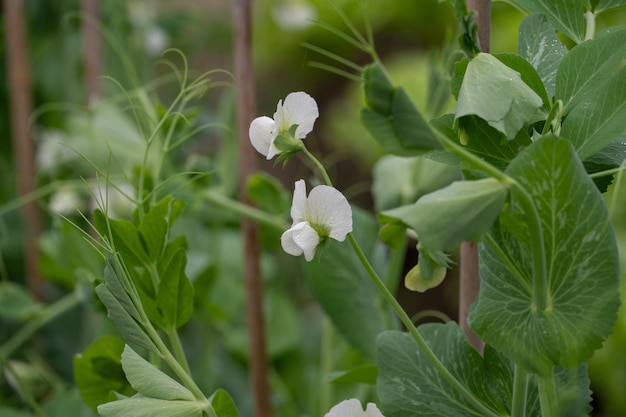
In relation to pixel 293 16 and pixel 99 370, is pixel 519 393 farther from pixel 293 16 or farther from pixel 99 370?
pixel 293 16

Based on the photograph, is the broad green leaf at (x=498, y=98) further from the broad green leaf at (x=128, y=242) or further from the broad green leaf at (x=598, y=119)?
the broad green leaf at (x=128, y=242)

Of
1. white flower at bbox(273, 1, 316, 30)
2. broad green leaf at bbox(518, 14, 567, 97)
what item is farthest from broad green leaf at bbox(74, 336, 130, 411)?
white flower at bbox(273, 1, 316, 30)

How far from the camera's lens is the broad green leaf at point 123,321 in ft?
1.04

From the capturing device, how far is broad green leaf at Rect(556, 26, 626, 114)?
32cm

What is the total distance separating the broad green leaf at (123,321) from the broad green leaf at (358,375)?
4.9 inches

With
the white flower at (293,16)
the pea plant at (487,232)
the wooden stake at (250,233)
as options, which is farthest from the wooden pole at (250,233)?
the white flower at (293,16)

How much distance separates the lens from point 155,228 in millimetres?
377

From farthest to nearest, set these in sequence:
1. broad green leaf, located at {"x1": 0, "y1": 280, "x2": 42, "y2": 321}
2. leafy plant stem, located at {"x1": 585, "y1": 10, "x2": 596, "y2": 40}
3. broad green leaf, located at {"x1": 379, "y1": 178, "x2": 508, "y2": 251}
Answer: broad green leaf, located at {"x1": 0, "y1": 280, "x2": 42, "y2": 321}
leafy plant stem, located at {"x1": 585, "y1": 10, "x2": 596, "y2": 40}
broad green leaf, located at {"x1": 379, "y1": 178, "x2": 508, "y2": 251}

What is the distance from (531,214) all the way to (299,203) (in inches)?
3.4

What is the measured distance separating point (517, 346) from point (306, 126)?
0.11 metres

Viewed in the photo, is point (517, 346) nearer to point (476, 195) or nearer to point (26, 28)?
point (476, 195)

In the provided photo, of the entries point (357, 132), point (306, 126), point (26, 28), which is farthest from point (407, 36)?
point (306, 126)

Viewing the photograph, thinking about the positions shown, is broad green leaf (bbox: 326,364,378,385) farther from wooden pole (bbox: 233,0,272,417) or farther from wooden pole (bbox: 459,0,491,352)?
wooden pole (bbox: 233,0,272,417)

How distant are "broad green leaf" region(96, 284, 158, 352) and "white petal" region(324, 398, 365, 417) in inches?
3.0
